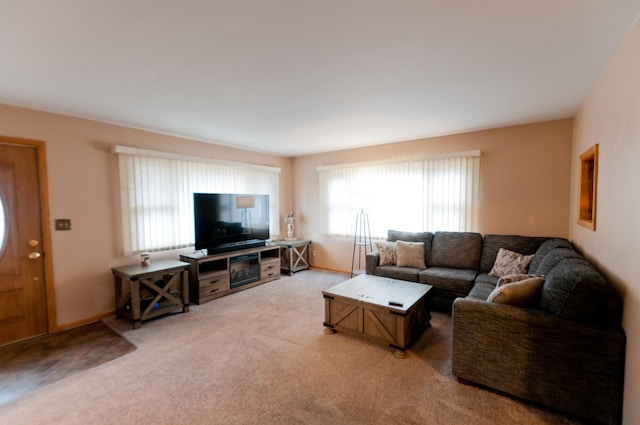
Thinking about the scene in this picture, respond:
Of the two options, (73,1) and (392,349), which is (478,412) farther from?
(73,1)

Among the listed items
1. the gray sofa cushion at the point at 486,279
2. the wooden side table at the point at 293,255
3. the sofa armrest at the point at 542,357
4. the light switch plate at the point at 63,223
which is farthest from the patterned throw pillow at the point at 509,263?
the light switch plate at the point at 63,223

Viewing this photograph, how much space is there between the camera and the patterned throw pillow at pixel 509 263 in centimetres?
321

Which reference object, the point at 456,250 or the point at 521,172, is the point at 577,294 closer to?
the point at 456,250

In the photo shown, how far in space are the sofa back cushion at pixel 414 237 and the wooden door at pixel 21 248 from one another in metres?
4.45

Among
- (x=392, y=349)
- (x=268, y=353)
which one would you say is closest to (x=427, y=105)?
(x=392, y=349)

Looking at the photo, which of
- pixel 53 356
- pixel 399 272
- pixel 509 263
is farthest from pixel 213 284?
pixel 509 263

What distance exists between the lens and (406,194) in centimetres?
462

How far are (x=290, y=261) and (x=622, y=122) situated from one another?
4.51 metres

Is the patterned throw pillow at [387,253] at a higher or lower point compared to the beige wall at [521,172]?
lower

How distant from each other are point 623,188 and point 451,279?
1975 mm

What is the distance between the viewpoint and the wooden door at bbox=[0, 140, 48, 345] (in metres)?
2.79

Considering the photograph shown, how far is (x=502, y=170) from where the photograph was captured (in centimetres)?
387

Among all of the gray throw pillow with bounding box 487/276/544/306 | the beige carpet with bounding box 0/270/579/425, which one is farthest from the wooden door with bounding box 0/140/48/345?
the gray throw pillow with bounding box 487/276/544/306

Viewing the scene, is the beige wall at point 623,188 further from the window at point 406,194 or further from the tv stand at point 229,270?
the tv stand at point 229,270
